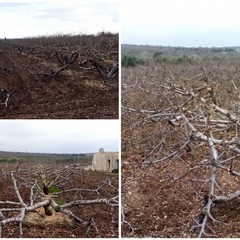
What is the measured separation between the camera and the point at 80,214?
11.3ft

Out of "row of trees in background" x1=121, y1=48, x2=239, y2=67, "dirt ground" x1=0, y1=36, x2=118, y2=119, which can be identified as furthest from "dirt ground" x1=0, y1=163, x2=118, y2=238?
"row of trees in background" x1=121, y1=48, x2=239, y2=67

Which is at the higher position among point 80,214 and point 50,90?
point 50,90

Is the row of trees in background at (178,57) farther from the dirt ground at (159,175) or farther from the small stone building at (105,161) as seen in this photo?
the small stone building at (105,161)

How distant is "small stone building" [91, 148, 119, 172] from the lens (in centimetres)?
339

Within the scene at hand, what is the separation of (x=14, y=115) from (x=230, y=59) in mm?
1307

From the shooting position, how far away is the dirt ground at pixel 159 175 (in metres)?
3.38

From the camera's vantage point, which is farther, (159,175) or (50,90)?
(159,175)

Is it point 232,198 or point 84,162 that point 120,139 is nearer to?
point 84,162

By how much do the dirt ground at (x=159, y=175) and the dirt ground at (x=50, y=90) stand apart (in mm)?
152

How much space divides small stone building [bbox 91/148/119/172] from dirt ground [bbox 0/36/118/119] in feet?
0.69

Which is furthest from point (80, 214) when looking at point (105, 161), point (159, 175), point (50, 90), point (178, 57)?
point (178, 57)

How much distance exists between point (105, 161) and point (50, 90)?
507mm

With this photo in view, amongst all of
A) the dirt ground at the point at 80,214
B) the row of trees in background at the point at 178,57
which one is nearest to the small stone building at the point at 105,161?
the dirt ground at the point at 80,214

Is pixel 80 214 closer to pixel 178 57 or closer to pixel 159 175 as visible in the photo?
pixel 159 175
